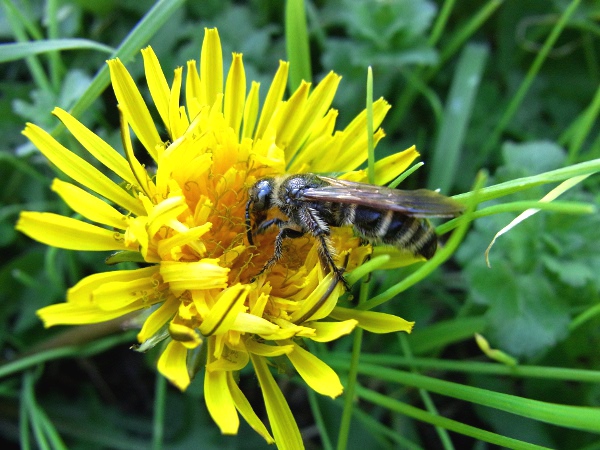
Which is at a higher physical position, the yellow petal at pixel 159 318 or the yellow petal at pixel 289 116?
the yellow petal at pixel 289 116

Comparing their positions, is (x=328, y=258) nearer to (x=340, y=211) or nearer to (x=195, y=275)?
(x=340, y=211)

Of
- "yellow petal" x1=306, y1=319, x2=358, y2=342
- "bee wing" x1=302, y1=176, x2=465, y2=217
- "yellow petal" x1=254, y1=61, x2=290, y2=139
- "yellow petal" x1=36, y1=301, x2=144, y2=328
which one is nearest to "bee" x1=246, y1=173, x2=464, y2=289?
"bee wing" x1=302, y1=176, x2=465, y2=217

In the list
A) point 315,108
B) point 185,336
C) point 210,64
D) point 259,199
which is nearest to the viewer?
point 185,336

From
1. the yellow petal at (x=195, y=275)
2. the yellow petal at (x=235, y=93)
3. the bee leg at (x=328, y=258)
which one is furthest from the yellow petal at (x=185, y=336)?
the yellow petal at (x=235, y=93)

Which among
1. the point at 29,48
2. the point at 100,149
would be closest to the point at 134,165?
the point at 100,149

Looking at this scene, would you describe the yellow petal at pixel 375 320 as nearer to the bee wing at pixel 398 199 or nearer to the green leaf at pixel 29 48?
the bee wing at pixel 398 199

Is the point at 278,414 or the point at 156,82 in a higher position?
the point at 156,82
